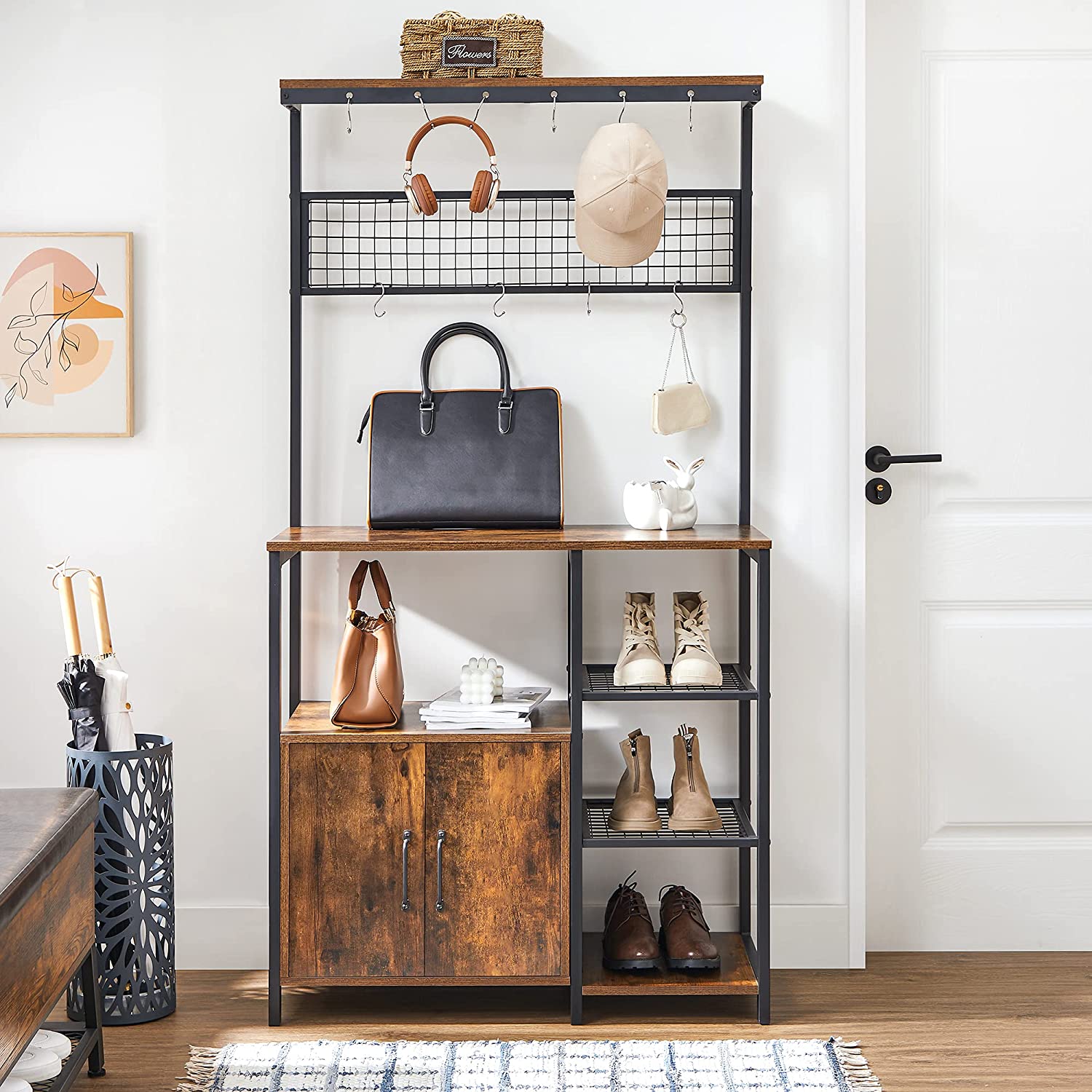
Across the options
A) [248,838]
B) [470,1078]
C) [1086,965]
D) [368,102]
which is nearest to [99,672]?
[248,838]

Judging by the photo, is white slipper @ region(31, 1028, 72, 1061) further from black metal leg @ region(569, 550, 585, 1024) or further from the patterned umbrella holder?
black metal leg @ region(569, 550, 585, 1024)

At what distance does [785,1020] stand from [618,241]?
5.08 ft

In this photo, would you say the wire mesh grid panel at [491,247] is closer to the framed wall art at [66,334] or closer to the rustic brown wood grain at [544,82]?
the rustic brown wood grain at [544,82]

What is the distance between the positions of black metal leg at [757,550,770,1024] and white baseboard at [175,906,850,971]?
0.32 metres

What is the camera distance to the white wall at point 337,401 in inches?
99.2

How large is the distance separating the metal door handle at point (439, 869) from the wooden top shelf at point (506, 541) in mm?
542

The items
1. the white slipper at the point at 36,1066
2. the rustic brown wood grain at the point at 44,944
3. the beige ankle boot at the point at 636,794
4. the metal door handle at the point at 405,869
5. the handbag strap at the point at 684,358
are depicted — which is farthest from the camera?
the handbag strap at the point at 684,358

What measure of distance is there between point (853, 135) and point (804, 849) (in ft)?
5.02

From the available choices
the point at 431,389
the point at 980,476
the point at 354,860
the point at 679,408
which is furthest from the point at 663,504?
the point at 354,860

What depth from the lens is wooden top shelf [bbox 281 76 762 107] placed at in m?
2.34

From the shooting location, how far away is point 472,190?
2.37 metres

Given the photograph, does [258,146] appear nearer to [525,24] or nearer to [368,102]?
[368,102]

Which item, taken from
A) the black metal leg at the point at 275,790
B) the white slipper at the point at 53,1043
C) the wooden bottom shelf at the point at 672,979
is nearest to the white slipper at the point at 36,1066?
the white slipper at the point at 53,1043

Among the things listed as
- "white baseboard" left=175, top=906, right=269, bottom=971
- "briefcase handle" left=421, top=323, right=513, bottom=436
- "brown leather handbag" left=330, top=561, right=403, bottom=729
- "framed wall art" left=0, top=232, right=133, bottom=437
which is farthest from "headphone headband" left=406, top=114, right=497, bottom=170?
"white baseboard" left=175, top=906, right=269, bottom=971
